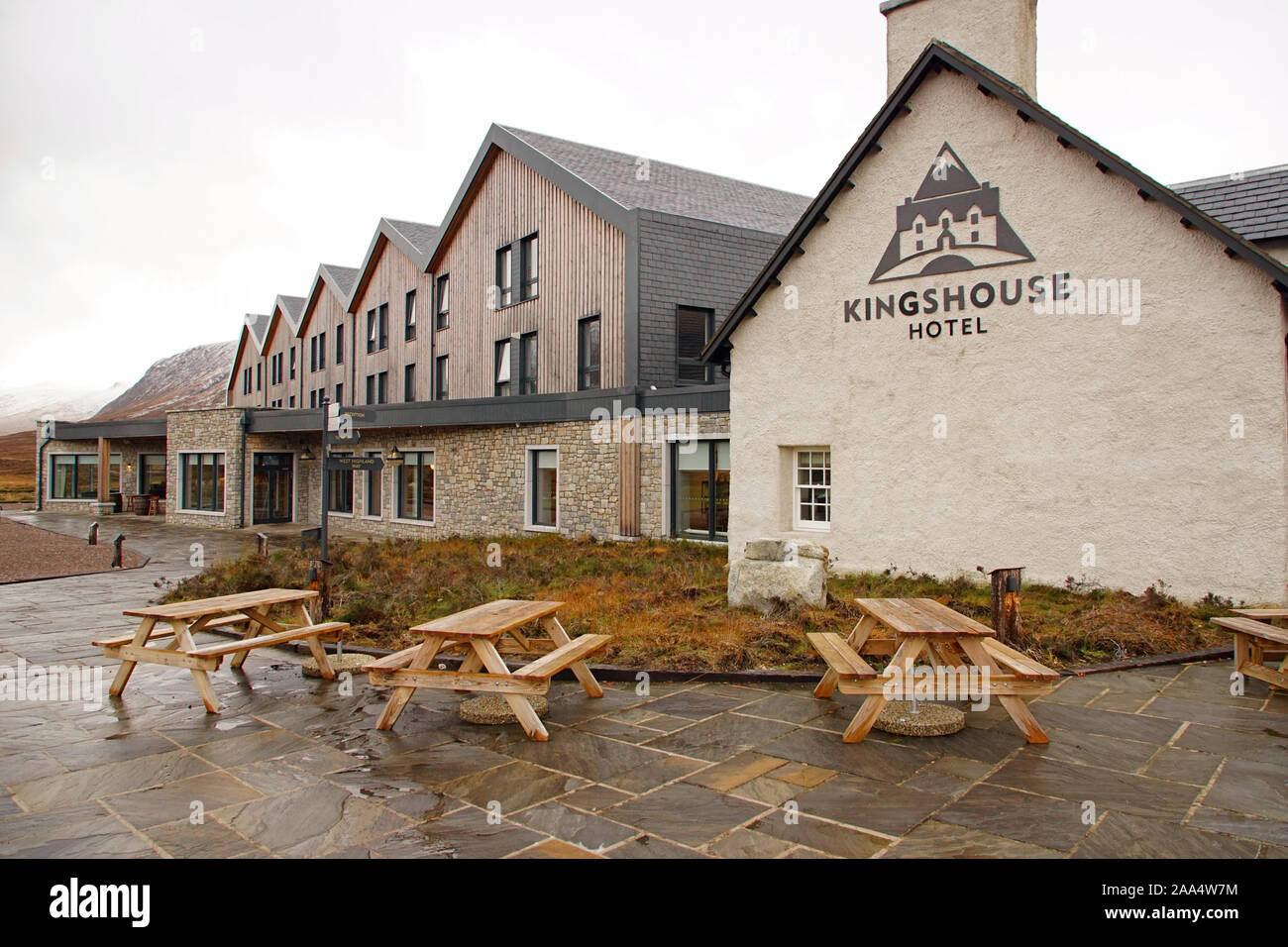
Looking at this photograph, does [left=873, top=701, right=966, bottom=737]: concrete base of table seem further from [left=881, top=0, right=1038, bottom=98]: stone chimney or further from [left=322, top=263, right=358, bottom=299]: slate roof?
[left=322, top=263, right=358, bottom=299]: slate roof

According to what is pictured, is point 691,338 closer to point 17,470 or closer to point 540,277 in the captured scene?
point 540,277

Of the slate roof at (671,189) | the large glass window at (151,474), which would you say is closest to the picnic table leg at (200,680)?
the slate roof at (671,189)

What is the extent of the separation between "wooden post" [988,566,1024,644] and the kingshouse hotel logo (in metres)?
5.07

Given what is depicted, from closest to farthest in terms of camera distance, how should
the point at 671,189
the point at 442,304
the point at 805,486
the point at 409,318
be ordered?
1. the point at 805,486
2. the point at 671,189
3. the point at 442,304
4. the point at 409,318

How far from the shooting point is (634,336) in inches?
763

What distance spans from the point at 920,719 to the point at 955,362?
21.8ft

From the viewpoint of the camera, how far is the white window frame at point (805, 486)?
12648 mm

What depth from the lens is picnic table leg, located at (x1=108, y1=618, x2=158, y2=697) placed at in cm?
648

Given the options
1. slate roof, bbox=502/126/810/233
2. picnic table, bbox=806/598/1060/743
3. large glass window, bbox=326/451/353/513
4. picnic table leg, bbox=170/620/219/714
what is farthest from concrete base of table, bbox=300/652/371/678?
large glass window, bbox=326/451/353/513

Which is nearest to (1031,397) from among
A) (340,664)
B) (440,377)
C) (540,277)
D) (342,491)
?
(340,664)

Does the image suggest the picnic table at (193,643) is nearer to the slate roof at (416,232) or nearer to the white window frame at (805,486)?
the white window frame at (805,486)

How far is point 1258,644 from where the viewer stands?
679 centimetres
